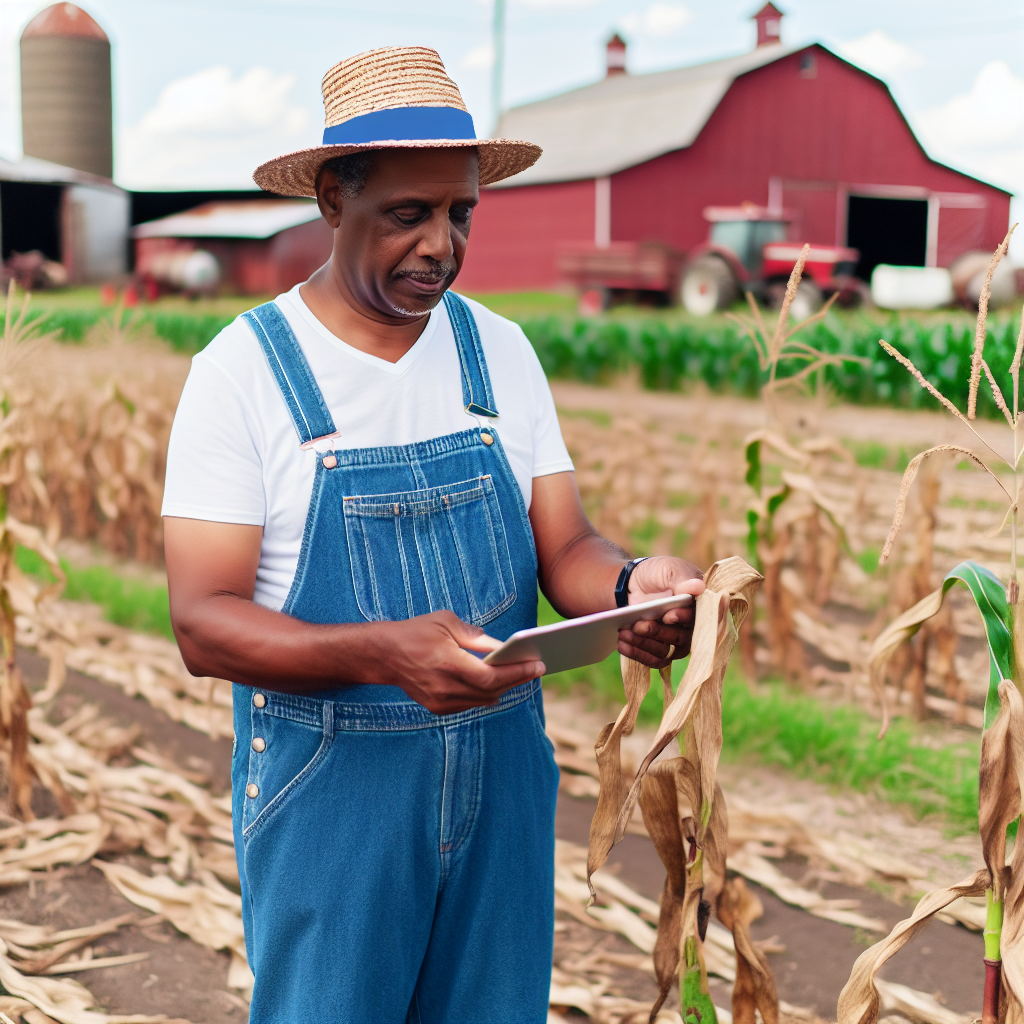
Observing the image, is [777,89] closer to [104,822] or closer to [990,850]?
[104,822]

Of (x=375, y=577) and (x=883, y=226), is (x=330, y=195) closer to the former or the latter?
(x=375, y=577)

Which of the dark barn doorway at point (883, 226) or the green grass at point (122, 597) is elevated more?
the dark barn doorway at point (883, 226)

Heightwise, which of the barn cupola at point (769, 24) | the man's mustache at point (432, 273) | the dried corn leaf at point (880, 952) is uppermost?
the barn cupola at point (769, 24)

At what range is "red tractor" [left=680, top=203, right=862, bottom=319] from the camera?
12742 mm

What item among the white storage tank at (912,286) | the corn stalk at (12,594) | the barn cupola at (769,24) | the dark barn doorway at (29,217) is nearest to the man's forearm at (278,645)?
the corn stalk at (12,594)

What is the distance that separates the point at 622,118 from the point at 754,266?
4661 mm

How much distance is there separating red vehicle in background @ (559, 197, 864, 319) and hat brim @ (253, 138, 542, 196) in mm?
10843

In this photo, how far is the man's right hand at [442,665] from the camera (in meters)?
1.42

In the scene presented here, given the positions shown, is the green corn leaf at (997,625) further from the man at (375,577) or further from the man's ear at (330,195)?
the man's ear at (330,195)

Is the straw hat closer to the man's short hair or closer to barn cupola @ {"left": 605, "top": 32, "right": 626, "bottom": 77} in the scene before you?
the man's short hair

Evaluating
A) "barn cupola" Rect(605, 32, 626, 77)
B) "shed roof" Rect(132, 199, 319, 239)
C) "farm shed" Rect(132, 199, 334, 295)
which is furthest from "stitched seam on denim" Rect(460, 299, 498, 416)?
"barn cupola" Rect(605, 32, 626, 77)

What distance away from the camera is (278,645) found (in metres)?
1.50

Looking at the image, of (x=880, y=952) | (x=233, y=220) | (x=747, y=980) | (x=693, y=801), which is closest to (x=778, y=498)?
(x=747, y=980)

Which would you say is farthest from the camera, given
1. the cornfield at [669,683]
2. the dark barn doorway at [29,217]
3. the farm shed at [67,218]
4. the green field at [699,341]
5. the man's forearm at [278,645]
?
the dark barn doorway at [29,217]
